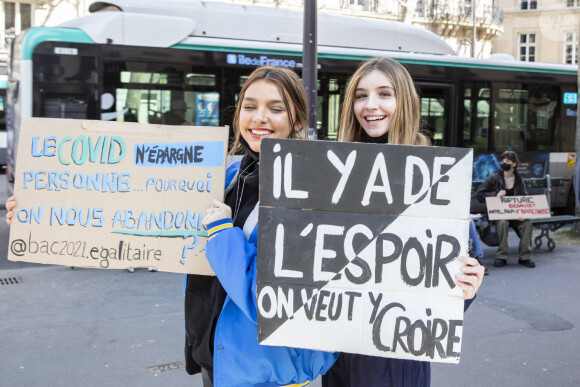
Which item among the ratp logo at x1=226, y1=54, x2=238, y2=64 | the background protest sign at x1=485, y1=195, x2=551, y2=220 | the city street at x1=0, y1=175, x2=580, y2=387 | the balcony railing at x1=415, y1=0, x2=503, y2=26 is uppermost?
Result: the balcony railing at x1=415, y1=0, x2=503, y2=26

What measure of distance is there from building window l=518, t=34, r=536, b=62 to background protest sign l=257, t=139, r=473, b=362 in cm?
4227

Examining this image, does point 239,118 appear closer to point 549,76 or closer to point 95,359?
point 95,359

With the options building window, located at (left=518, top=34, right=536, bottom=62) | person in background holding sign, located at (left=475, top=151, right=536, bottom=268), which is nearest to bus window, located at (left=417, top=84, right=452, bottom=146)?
person in background holding sign, located at (left=475, top=151, right=536, bottom=268)

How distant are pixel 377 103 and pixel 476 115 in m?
10.1

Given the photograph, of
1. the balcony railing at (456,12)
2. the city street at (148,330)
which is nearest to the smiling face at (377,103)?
the city street at (148,330)

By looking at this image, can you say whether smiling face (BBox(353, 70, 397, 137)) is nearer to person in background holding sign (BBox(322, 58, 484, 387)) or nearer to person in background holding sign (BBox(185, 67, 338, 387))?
person in background holding sign (BBox(322, 58, 484, 387))

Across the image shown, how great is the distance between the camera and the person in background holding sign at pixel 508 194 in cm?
789

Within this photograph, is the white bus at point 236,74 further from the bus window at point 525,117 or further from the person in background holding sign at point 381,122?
the person in background holding sign at point 381,122

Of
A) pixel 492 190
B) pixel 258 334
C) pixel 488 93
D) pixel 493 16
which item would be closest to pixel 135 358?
pixel 258 334

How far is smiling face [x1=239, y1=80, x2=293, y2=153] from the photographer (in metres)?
2.19

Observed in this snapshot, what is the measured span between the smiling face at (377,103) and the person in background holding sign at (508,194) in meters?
6.11

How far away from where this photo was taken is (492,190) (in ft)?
27.7

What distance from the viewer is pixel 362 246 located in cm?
195

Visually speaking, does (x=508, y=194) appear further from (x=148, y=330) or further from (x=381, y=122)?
(x=381, y=122)
